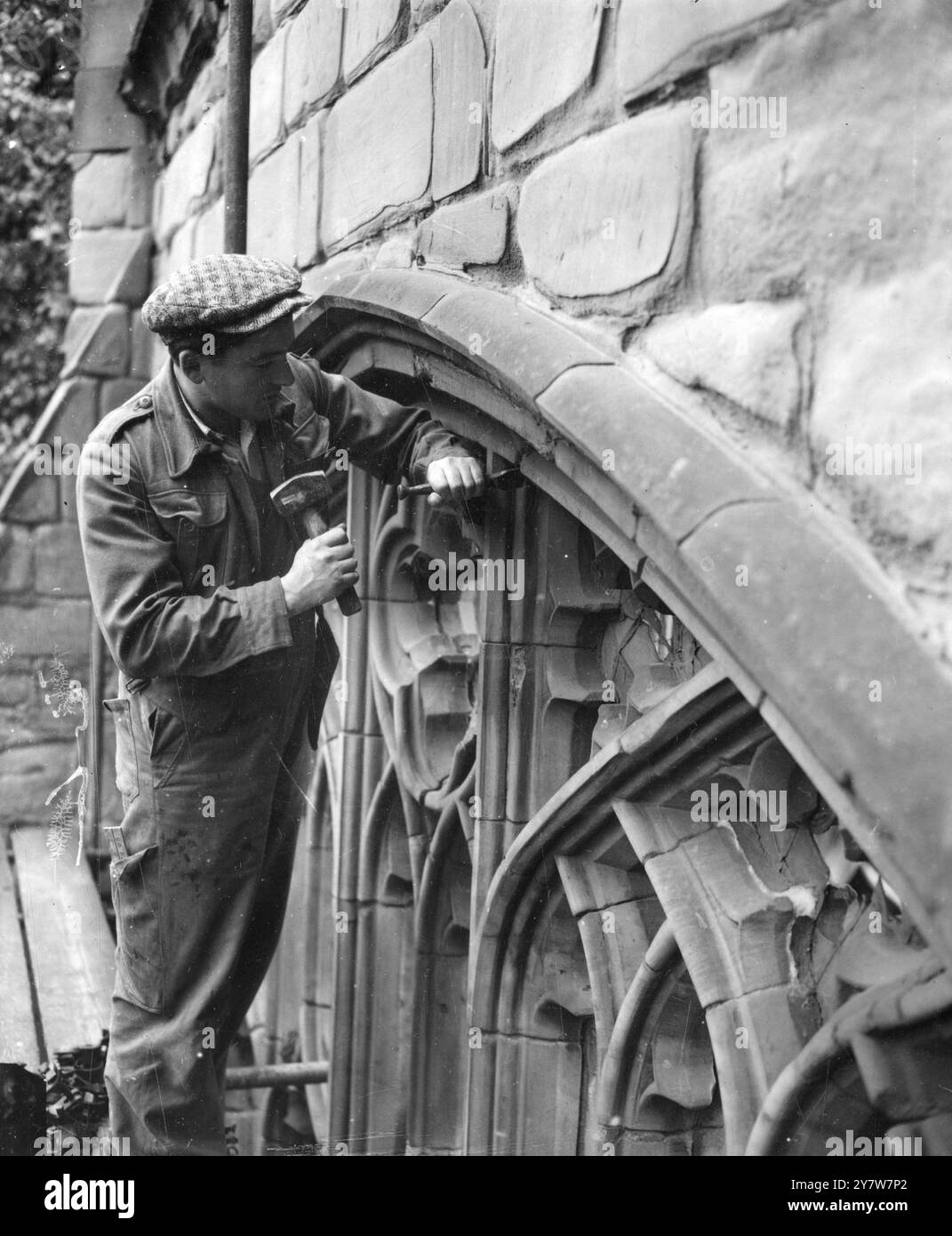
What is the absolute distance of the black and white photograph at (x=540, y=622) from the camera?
1227 mm

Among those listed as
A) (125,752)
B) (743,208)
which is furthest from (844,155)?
(125,752)

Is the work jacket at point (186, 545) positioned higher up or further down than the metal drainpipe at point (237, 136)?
further down

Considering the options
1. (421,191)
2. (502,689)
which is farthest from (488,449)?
(421,191)

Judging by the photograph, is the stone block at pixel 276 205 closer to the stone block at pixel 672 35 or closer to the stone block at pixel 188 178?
the stone block at pixel 188 178

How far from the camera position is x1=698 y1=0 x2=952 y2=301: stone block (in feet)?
3.98

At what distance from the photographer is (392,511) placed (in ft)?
7.69

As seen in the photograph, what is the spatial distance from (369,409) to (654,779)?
0.69 m

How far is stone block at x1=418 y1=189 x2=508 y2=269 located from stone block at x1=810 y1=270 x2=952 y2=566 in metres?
0.74

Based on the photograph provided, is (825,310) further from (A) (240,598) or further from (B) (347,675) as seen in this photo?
(B) (347,675)

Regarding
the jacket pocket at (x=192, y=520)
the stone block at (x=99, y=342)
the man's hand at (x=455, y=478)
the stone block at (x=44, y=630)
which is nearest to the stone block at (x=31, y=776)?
the stone block at (x=44, y=630)

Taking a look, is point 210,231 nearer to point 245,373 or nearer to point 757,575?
point 245,373

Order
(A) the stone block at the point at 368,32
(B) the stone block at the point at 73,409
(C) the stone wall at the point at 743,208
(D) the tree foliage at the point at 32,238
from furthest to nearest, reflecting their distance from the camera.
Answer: (D) the tree foliage at the point at 32,238 < (B) the stone block at the point at 73,409 < (A) the stone block at the point at 368,32 < (C) the stone wall at the point at 743,208

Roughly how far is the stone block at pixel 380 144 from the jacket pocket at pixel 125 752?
2.94 ft

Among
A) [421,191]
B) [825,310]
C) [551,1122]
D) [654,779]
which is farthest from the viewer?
[421,191]
